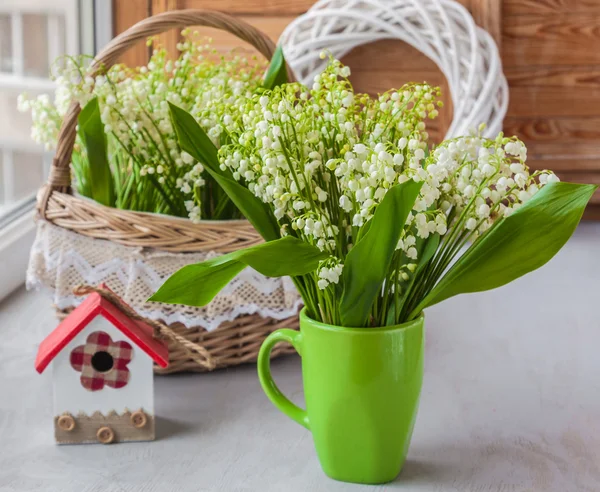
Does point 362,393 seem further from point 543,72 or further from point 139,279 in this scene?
point 543,72

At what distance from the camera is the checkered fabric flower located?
29.6 inches

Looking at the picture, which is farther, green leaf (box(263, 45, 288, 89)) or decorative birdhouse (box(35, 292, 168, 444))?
green leaf (box(263, 45, 288, 89))

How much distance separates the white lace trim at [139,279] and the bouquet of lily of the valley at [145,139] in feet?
0.20

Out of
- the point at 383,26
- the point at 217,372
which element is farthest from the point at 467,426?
the point at 383,26

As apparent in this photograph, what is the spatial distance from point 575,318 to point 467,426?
39 cm

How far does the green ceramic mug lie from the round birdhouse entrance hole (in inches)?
7.7

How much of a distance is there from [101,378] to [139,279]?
0.14 metres

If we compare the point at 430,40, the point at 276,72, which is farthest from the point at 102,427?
the point at 430,40

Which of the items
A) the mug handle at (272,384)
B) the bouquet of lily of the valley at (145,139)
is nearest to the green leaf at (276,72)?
the bouquet of lily of the valley at (145,139)

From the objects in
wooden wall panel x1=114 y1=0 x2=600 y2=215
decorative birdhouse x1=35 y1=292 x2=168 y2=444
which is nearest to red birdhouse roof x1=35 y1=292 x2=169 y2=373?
decorative birdhouse x1=35 y1=292 x2=168 y2=444

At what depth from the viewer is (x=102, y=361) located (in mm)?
778

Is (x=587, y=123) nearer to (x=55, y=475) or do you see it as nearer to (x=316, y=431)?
(x=316, y=431)

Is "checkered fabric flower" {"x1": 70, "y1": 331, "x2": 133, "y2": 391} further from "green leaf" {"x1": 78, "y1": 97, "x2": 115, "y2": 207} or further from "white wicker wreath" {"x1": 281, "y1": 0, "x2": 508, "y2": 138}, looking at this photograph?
"white wicker wreath" {"x1": 281, "y1": 0, "x2": 508, "y2": 138}

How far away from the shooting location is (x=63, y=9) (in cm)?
172
